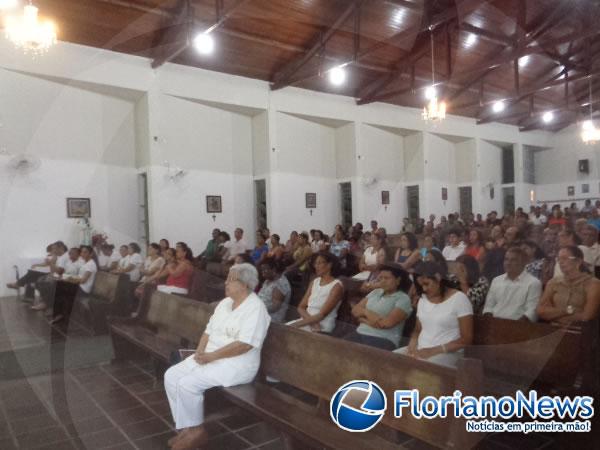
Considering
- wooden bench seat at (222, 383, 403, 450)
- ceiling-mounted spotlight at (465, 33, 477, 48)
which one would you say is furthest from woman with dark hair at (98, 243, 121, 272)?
ceiling-mounted spotlight at (465, 33, 477, 48)

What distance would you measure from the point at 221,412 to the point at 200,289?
3.24 meters

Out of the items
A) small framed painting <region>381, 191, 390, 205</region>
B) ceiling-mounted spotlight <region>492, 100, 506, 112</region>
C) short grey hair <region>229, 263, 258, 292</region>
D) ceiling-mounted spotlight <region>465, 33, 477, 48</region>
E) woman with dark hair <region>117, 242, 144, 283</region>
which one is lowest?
woman with dark hair <region>117, 242, 144, 283</region>

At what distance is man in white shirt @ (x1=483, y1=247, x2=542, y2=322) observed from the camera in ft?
10.7

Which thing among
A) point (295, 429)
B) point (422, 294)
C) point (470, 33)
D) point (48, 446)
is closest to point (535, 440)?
point (422, 294)

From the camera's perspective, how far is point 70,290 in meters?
5.99

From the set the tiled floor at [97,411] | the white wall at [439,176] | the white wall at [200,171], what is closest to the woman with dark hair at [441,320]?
the tiled floor at [97,411]

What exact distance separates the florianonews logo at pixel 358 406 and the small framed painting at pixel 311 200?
375 inches

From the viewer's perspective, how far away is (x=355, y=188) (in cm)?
1248

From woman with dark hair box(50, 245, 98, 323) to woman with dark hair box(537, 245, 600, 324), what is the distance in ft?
17.2

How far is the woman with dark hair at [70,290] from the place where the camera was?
5.96 metres

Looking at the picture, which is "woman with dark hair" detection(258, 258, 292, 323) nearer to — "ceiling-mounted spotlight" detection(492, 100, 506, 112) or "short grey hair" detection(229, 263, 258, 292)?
"short grey hair" detection(229, 263, 258, 292)

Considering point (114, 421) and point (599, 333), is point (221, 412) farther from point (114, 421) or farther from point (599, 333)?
point (599, 333)

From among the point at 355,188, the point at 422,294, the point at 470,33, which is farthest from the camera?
the point at 355,188

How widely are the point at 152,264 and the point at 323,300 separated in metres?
4.12
